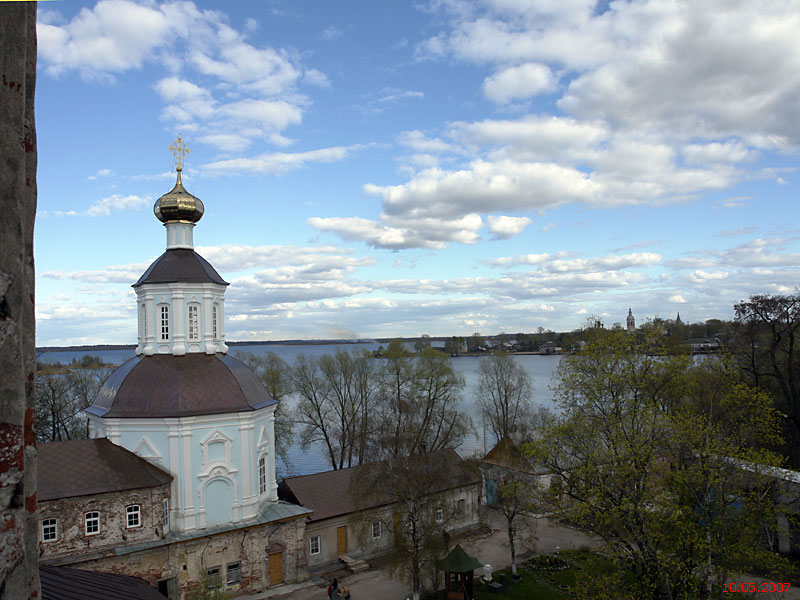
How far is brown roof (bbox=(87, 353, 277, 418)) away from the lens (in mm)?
16172

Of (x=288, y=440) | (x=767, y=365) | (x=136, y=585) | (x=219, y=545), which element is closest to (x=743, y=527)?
(x=136, y=585)

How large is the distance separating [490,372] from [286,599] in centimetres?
1922

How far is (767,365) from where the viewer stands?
24047 millimetres

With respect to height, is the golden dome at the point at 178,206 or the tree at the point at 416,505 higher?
the golden dome at the point at 178,206

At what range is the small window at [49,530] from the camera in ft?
44.0

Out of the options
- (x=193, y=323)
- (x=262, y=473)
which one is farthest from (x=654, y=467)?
(x=193, y=323)

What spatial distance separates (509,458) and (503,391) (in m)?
8.58

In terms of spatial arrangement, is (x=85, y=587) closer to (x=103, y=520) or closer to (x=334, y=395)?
(x=103, y=520)

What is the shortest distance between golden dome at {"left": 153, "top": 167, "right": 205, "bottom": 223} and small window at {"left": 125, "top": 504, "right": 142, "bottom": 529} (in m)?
9.54

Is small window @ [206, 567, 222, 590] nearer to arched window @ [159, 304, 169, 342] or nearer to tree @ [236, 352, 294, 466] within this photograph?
arched window @ [159, 304, 169, 342]

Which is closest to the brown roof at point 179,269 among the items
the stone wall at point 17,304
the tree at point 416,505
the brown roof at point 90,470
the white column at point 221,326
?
the white column at point 221,326

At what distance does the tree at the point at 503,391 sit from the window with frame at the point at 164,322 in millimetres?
18657

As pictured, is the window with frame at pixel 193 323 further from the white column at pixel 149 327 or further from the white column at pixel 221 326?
the white column at pixel 149 327
